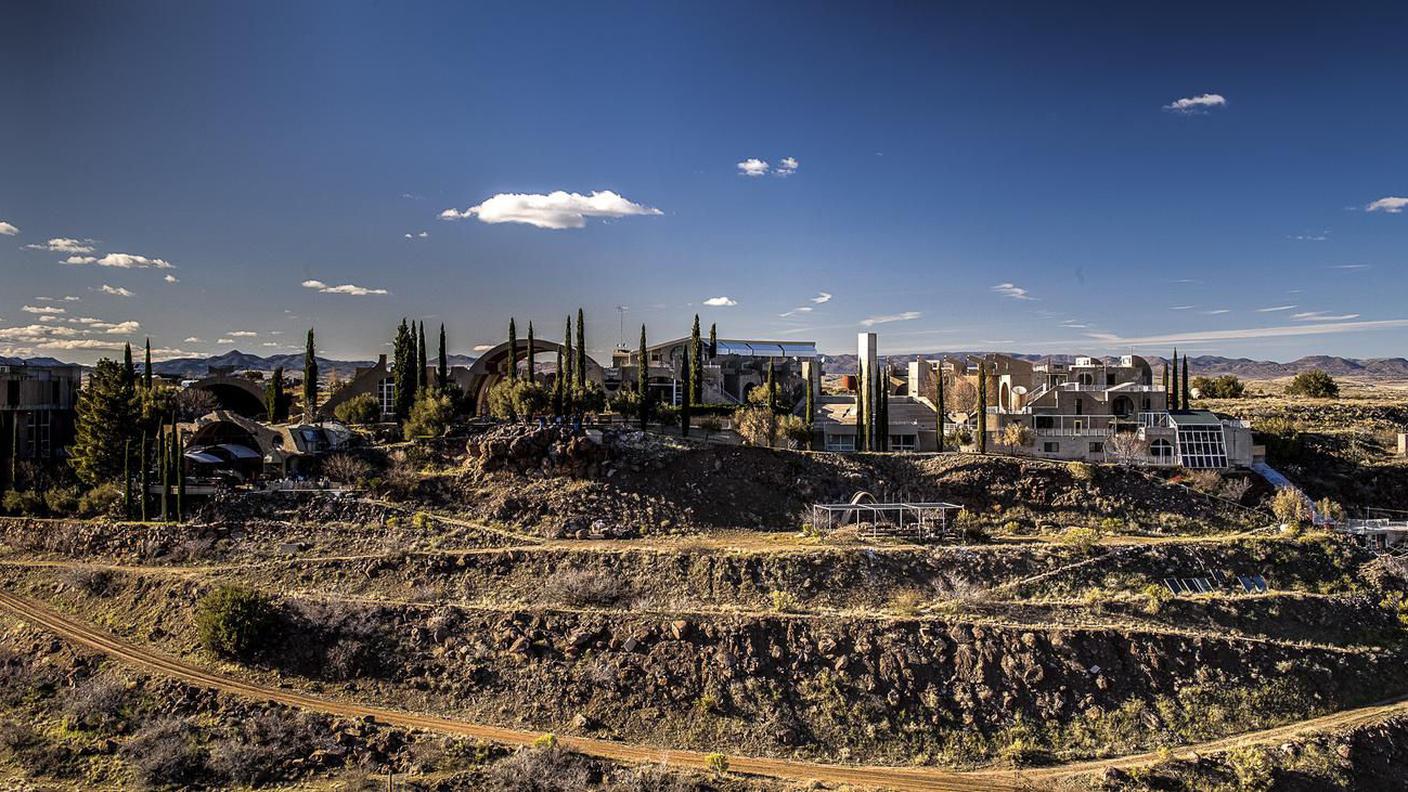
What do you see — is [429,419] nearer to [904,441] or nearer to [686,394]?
[686,394]

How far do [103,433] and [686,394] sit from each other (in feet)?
97.9

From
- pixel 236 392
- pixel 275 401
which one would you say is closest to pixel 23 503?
A: pixel 275 401

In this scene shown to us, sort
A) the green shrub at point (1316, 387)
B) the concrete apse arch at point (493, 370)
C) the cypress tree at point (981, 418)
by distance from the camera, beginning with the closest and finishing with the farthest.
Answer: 1. the cypress tree at point (981, 418)
2. the concrete apse arch at point (493, 370)
3. the green shrub at point (1316, 387)

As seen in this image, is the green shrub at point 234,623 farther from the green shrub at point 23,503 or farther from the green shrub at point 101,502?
the green shrub at point 23,503

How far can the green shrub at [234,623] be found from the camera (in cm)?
2688

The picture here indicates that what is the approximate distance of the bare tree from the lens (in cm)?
4422

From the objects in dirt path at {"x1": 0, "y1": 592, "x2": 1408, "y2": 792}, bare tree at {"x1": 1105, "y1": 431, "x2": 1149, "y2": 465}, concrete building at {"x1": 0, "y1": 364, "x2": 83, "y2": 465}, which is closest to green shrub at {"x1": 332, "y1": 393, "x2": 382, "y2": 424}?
concrete building at {"x1": 0, "y1": 364, "x2": 83, "y2": 465}

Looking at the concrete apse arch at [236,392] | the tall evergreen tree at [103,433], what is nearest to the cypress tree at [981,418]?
the tall evergreen tree at [103,433]

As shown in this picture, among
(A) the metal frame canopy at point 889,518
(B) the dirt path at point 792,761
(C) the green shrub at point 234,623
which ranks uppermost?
(A) the metal frame canopy at point 889,518

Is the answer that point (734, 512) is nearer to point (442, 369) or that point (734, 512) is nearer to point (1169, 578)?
point (1169, 578)

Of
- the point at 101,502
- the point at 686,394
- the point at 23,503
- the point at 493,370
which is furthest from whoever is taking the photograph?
the point at 493,370

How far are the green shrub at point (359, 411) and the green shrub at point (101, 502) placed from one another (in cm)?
1278

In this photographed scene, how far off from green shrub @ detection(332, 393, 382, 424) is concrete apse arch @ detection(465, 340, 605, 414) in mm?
6502

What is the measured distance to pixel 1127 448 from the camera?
1752 inches
